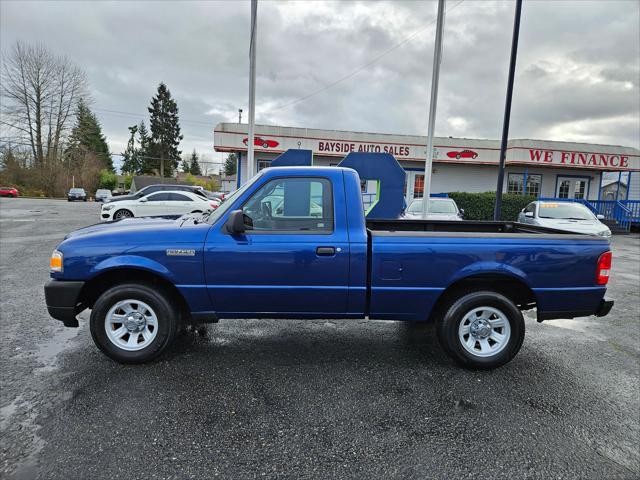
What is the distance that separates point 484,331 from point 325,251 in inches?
68.9

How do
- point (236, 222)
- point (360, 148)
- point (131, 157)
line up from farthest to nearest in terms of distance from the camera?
1. point (131, 157)
2. point (360, 148)
3. point (236, 222)

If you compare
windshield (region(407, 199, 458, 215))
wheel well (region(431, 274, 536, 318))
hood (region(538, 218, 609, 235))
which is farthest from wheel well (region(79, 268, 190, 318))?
windshield (region(407, 199, 458, 215))

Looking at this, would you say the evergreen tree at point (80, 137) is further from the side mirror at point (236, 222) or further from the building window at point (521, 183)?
the side mirror at point (236, 222)

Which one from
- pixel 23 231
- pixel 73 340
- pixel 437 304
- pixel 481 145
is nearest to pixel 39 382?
pixel 73 340

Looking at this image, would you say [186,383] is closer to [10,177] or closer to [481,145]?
[481,145]

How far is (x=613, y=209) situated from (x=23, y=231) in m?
27.3

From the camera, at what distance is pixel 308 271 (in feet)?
11.7

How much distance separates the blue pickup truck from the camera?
11.7ft

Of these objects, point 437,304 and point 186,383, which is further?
point 437,304

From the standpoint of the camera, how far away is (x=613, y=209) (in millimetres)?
20891

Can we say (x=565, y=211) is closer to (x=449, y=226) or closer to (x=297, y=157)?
(x=297, y=157)

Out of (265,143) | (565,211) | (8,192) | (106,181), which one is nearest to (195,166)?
(106,181)

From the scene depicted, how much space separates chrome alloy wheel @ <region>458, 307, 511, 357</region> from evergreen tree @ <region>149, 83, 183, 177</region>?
240 ft

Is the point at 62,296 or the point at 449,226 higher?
the point at 449,226
